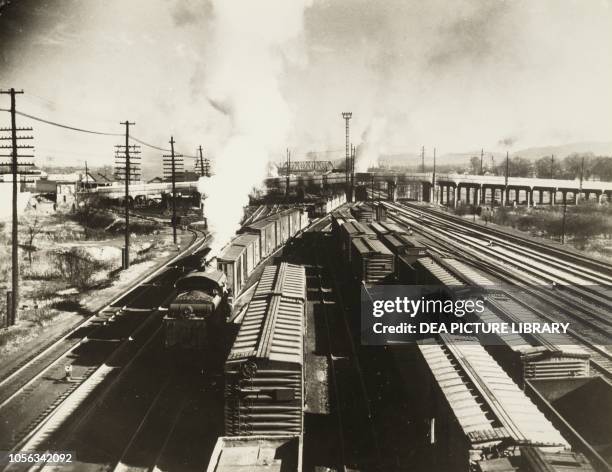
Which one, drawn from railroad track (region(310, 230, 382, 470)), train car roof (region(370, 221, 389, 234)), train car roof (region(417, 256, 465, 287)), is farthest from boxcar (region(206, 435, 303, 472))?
train car roof (region(370, 221, 389, 234))

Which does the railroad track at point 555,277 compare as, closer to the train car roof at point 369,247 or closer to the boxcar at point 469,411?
the train car roof at point 369,247

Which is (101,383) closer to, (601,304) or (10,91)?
(10,91)

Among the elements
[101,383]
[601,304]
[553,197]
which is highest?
[553,197]

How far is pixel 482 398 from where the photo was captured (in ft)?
32.5

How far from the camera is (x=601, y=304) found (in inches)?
872

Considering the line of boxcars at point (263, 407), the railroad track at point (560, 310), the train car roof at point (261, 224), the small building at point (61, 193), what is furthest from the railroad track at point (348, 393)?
the small building at point (61, 193)

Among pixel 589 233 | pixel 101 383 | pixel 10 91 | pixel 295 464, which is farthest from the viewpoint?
pixel 589 233

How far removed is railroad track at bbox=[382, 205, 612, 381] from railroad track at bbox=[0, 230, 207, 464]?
15.1 metres

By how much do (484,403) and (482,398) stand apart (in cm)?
16

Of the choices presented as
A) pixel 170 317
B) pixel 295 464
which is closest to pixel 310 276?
pixel 170 317

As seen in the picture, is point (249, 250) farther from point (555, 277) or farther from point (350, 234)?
point (555, 277)

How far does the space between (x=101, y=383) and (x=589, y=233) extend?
47512 mm

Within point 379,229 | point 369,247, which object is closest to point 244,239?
point 369,247

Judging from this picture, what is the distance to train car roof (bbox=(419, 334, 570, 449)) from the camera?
28.3ft
